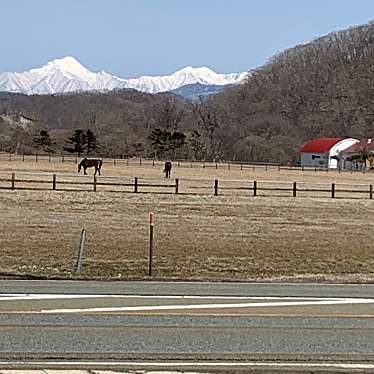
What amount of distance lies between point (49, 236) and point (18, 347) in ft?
58.4

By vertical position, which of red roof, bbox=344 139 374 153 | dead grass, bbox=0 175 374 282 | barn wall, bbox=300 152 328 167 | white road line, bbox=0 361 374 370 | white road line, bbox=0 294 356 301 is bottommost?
dead grass, bbox=0 175 374 282

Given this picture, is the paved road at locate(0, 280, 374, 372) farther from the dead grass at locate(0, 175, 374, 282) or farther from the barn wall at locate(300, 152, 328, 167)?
the barn wall at locate(300, 152, 328, 167)

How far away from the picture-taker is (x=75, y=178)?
5616 centimetres

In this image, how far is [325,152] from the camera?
132 meters

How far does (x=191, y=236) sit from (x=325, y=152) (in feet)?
352

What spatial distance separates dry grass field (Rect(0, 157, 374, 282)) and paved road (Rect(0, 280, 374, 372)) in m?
3.35

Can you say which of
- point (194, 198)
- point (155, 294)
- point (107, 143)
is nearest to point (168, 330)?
point (155, 294)

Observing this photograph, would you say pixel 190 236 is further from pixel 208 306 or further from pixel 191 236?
pixel 208 306

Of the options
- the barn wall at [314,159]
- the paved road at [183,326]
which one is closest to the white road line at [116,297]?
the paved road at [183,326]

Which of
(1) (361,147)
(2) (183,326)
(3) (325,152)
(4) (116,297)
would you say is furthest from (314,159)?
(2) (183,326)

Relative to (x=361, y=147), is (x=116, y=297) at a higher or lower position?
lower

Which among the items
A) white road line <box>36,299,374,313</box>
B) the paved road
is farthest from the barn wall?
white road line <box>36,299,374,313</box>

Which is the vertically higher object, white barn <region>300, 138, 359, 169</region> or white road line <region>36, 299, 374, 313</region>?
white barn <region>300, 138, 359, 169</region>

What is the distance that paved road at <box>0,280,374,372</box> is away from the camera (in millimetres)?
8367
